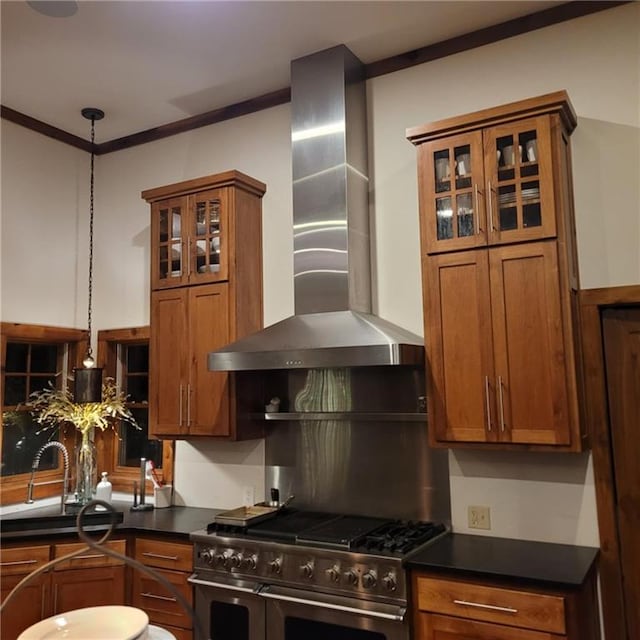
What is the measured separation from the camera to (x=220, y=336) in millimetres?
3533

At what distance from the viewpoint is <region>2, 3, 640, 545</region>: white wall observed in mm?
2807

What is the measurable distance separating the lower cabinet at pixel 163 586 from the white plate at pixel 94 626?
179 cm

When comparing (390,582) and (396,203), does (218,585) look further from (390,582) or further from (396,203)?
(396,203)

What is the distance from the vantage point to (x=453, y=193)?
2.87 meters

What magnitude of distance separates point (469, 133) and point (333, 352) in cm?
120

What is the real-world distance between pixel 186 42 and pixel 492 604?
305 cm

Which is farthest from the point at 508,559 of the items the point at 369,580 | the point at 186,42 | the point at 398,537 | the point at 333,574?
the point at 186,42

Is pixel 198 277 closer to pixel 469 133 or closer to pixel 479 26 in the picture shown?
pixel 469 133

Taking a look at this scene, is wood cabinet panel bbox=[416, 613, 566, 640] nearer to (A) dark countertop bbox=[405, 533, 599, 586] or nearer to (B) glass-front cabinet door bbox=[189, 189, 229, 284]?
(A) dark countertop bbox=[405, 533, 599, 586]

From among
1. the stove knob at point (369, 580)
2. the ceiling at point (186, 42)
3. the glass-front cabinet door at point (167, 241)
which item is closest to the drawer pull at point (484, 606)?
the stove knob at point (369, 580)

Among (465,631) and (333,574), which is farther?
(333,574)

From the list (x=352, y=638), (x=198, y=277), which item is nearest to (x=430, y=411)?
(x=352, y=638)

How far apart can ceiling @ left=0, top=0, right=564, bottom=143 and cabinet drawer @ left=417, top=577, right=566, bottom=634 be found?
2.65 m

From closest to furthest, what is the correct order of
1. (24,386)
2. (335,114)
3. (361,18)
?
(361,18) → (335,114) → (24,386)
